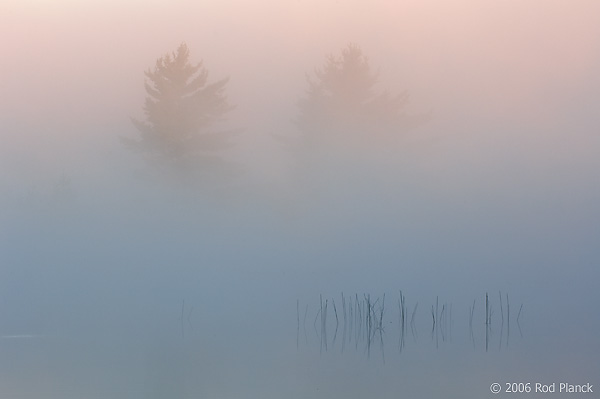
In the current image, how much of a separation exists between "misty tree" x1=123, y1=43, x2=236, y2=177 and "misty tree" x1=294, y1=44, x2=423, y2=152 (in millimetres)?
471

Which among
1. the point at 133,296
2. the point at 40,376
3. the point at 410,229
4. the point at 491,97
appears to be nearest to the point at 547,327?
the point at 410,229

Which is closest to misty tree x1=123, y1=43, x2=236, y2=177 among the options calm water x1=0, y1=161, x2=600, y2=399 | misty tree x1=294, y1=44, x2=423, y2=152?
calm water x1=0, y1=161, x2=600, y2=399

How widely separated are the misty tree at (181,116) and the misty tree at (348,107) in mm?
471

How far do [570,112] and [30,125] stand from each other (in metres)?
3.03

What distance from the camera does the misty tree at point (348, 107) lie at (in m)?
4.92

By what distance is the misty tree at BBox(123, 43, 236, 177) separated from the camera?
16.3 ft

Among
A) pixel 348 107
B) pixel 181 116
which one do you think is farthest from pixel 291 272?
pixel 181 116

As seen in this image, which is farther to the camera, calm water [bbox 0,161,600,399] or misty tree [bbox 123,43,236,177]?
misty tree [bbox 123,43,236,177]

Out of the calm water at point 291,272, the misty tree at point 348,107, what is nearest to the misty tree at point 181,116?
the calm water at point 291,272

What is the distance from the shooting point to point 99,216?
4941 millimetres

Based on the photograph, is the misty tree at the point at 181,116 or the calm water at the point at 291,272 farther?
the misty tree at the point at 181,116

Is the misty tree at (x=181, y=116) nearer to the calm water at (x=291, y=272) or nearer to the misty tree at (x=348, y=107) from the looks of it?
the calm water at (x=291, y=272)

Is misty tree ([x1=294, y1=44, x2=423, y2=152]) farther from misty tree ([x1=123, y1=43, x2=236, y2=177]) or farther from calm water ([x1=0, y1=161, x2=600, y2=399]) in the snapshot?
misty tree ([x1=123, y1=43, x2=236, y2=177])

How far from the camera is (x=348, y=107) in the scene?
4.99 metres
